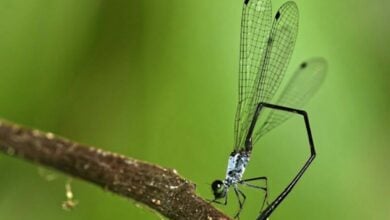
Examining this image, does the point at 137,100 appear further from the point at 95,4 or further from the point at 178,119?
the point at 95,4

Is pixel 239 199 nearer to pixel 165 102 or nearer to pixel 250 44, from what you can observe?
pixel 165 102

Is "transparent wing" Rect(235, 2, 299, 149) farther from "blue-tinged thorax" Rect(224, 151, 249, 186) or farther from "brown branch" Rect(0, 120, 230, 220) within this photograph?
"brown branch" Rect(0, 120, 230, 220)

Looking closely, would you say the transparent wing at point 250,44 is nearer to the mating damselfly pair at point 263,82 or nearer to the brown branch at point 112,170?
the mating damselfly pair at point 263,82

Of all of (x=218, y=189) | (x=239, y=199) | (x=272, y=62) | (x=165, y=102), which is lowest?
(x=239, y=199)

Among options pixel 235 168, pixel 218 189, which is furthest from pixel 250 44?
pixel 218 189

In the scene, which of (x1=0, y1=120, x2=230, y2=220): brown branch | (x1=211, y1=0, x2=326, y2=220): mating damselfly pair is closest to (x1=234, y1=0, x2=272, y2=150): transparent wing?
(x1=211, y1=0, x2=326, y2=220): mating damselfly pair

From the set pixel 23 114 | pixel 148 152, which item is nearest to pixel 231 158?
pixel 148 152
